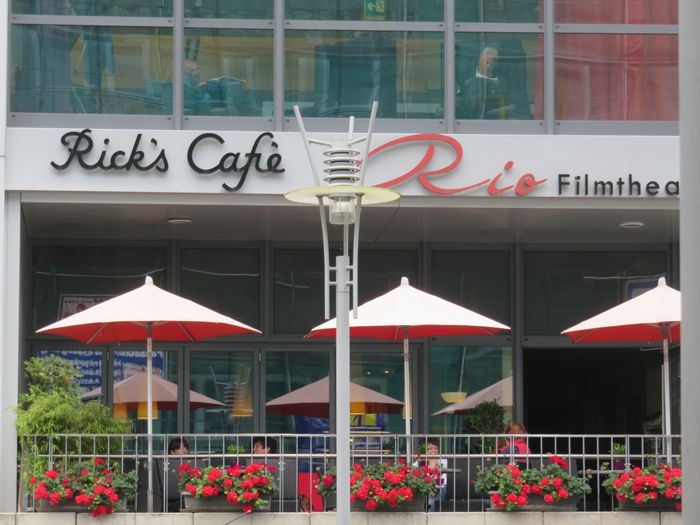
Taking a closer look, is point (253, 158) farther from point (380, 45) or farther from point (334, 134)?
point (380, 45)

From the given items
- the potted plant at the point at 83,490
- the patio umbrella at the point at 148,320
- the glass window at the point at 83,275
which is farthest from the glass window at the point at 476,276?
the potted plant at the point at 83,490

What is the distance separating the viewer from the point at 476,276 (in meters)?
18.9

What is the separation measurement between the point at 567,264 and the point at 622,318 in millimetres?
4308

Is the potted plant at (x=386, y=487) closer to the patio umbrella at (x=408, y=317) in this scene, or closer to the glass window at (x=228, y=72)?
the patio umbrella at (x=408, y=317)

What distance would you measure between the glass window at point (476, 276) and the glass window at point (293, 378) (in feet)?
5.93

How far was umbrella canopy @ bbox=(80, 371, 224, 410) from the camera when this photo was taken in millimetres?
18391

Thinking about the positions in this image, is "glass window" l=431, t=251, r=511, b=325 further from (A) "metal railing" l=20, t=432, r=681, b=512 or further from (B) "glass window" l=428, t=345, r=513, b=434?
(A) "metal railing" l=20, t=432, r=681, b=512

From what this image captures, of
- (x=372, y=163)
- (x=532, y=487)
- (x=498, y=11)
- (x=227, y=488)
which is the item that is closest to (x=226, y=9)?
(x=372, y=163)

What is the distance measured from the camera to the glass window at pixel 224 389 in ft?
60.3

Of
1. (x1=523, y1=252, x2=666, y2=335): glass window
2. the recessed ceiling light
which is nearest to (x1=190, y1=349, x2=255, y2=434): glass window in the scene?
(x1=523, y1=252, x2=666, y2=335): glass window

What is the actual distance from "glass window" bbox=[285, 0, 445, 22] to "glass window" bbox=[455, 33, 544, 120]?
44cm

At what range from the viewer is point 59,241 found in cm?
1859

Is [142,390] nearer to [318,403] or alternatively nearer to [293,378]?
[293,378]

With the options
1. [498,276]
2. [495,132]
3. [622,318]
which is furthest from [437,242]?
[622,318]
